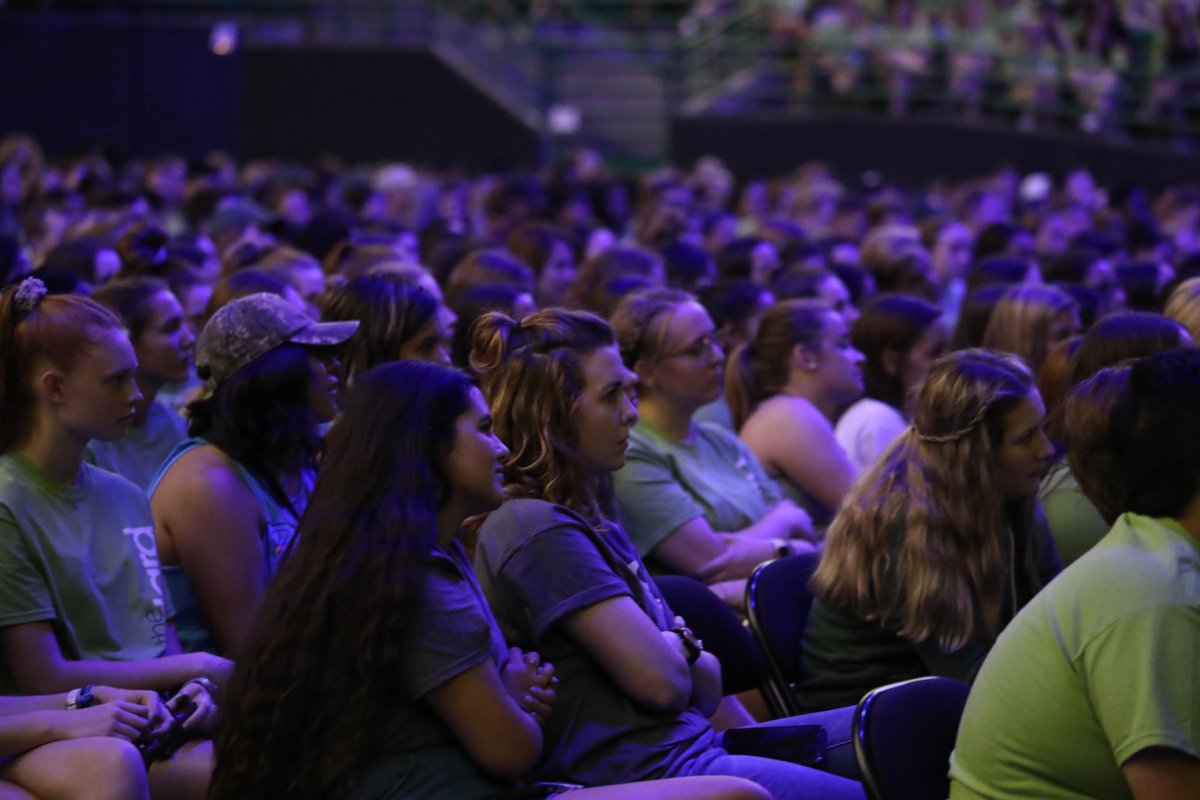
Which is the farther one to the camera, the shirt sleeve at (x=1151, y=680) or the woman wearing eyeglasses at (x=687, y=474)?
the woman wearing eyeglasses at (x=687, y=474)


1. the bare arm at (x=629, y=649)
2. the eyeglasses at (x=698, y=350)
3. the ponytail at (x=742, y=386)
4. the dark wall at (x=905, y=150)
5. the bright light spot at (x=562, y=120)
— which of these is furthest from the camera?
the bright light spot at (x=562, y=120)

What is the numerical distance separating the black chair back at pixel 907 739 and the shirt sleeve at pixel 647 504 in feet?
4.50

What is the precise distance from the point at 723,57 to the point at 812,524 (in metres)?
15.7

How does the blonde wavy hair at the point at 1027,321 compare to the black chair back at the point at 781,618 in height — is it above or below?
above

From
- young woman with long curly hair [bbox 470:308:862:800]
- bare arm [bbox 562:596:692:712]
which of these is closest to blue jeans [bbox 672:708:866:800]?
young woman with long curly hair [bbox 470:308:862:800]

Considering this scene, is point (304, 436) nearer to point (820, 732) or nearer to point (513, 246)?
point (820, 732)

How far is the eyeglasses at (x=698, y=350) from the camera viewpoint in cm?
488

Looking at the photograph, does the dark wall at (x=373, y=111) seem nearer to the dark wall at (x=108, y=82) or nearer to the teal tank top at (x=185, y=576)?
the dark wall at (x=108, y=82)

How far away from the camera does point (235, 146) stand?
58.3ft

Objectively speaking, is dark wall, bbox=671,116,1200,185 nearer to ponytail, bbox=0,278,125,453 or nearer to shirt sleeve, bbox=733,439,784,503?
shirt sleeve, bbox=733,439,784,503

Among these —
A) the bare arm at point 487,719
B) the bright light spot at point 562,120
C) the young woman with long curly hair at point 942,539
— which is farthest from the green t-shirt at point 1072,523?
the bright light spot at point 562,120

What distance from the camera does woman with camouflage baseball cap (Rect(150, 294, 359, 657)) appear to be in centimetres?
380

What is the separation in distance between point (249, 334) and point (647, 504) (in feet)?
4.00

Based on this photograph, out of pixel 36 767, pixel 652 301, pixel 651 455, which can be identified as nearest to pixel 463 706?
pixel 36 767
